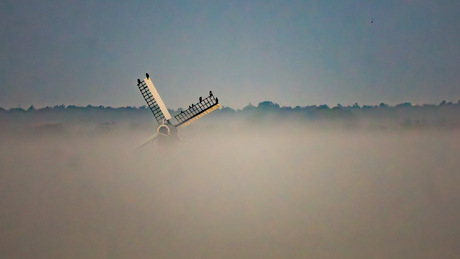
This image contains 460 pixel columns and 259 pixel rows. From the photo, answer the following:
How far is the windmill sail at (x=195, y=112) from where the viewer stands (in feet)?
7.82

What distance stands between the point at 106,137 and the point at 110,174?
1.29ft

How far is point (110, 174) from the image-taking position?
2.65 m

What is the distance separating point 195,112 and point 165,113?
1.00 feet

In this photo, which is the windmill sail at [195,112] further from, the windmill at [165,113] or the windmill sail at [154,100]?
the windmill sail at [154,100]

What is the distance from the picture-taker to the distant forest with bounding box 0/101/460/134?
2.66 metres

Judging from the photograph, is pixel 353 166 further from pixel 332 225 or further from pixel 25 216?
pixel 25 216

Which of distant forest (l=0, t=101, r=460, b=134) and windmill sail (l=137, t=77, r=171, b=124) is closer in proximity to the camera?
windmill sail (l=137, t=77, r=171, b=124)

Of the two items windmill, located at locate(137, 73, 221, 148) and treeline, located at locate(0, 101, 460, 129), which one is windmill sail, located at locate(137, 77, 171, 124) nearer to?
windmill, located at locate(137, 73, 221, 148)

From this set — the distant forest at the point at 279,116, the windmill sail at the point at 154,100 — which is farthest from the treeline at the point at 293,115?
the windmill sail at the point at 154,100

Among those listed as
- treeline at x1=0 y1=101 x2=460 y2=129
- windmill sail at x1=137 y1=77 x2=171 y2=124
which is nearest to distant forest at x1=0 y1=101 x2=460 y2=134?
treeline at x1=0 y1=101 x2=460 y2=129

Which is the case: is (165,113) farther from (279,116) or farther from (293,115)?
(293,115)

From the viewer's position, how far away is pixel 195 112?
2459 mm

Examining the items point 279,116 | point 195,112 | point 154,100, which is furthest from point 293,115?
point 154,100

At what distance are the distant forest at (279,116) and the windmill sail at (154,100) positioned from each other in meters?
0.14
